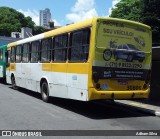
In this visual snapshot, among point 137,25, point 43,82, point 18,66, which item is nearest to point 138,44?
point 137,25

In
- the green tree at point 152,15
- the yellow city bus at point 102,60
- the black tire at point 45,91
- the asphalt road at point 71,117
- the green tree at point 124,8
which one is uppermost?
the green tree at point 124,8

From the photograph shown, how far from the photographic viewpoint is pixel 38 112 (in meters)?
11.8

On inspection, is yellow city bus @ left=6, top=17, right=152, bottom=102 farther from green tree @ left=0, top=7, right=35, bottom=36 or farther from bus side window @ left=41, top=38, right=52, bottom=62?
green tree @ left=0, top=7, right=35, bottom=36

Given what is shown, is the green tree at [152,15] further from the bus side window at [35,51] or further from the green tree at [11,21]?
the green tree at [11,21]

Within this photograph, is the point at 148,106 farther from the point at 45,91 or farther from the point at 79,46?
the point at 45,91

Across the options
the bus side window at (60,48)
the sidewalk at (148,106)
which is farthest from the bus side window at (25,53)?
the sidewalk at (148,106)

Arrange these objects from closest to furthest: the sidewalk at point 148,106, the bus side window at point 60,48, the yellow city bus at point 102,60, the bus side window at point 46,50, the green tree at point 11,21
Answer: the yellow city bus at point 102,60 → the sidewalk at point 148,106 → the bus side window at point 60,48 → the bus side window at point 46,50 → the green tree at point 11,21

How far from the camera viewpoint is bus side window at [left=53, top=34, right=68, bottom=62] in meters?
12.6

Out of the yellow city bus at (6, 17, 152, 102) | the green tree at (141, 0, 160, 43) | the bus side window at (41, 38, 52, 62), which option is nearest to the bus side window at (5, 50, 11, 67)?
the bus side window at (41, 38, 52, 62)

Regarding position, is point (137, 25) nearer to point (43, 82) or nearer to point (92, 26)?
point (92, 26)

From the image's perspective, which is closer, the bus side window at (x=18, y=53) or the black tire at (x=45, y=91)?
the black tire at (x=45, y=91)

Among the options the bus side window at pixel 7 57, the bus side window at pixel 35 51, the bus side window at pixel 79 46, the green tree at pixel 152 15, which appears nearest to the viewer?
the bus side window at pixel 79 46

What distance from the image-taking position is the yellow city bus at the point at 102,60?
10.9 meters

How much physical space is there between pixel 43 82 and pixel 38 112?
3.31 metres
